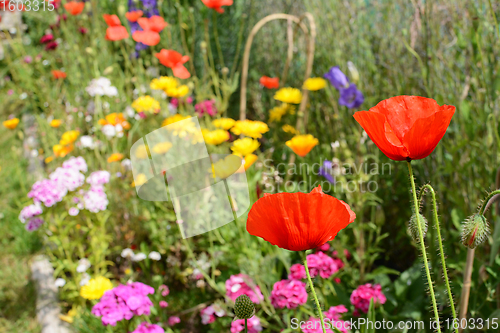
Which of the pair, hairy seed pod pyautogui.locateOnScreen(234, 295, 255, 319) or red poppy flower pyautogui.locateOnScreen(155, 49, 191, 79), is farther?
red poppy flower pyautogui.locateOnScreen(155, 49, 191, 79)

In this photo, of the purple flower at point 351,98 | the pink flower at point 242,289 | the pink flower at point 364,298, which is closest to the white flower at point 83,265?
the pink flower at point 242,289

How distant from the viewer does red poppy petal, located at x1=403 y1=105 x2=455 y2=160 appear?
0.55m

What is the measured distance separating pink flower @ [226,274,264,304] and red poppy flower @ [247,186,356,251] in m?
0.80

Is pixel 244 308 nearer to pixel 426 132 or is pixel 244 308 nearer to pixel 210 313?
pixel 426 132

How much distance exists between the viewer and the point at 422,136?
57 cm

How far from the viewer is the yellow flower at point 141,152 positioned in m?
1.66

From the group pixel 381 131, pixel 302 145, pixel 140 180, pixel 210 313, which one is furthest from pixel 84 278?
pixel 381 131

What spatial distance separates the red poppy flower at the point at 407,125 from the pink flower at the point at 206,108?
5.42 feet

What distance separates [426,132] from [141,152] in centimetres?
135

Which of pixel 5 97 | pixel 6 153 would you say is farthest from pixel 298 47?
pixel 5 97

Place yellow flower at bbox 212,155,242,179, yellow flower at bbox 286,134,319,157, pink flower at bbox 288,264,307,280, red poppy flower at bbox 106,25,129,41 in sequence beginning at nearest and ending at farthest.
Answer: yellow flower at bbox 212,155,242,179
pink flower at bbox 288,264,307,280
yellow flower at bbox 286,134,319,157
red poppy flower at bbox 106,25,129,41

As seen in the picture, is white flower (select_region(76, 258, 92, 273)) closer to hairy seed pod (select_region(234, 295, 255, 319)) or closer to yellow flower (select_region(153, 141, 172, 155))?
yellow flower (select_region(153, 141, 172, 155))

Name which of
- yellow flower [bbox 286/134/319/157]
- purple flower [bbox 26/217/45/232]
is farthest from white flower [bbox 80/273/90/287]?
yellow flower [bbox 286/134/319/157]

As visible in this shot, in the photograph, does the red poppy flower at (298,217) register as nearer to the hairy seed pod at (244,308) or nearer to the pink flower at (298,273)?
the hairy seed pod at (244,308)
